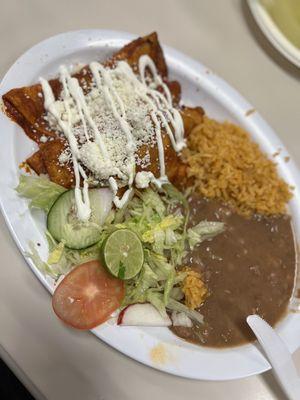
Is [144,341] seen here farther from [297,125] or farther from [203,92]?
[297,125]

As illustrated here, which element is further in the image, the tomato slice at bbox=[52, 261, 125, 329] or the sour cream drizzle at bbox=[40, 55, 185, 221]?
the sour cream drizzle at bbox=[40, 55, 185, 221]

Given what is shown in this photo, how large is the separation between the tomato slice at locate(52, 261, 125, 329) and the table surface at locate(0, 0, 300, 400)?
0.08m

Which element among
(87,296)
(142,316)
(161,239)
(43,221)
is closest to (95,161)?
(43,221)

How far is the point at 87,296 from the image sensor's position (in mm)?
1714

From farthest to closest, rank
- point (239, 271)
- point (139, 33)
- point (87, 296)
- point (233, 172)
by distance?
point (139, 33) → point (233, 172) → point (239, 271) → point (87, 296)

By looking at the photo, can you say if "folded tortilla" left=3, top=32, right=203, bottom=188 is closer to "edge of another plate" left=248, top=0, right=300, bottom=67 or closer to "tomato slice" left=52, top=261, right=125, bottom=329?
"tomato slice" left=52, top=261, right=125, bottom=329

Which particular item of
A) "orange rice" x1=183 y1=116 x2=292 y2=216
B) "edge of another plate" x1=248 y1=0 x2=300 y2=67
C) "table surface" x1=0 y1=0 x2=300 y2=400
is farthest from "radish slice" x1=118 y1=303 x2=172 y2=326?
"edge of another plate" x1=248 y1=0 x2=300 y2=67

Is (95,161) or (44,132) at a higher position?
(44,132)

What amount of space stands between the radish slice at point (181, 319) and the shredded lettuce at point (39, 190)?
726 mm

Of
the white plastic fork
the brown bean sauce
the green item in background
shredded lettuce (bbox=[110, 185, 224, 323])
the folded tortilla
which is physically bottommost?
the white plastic fork

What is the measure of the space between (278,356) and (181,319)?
44cm

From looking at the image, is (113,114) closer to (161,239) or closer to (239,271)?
(161,239)

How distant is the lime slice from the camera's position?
5.79 feet

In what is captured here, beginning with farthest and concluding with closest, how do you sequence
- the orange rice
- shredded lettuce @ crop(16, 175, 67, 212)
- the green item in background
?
the green item in background, the orange rice, shredded lettuce @ crop(16, 175, 67, 212)
